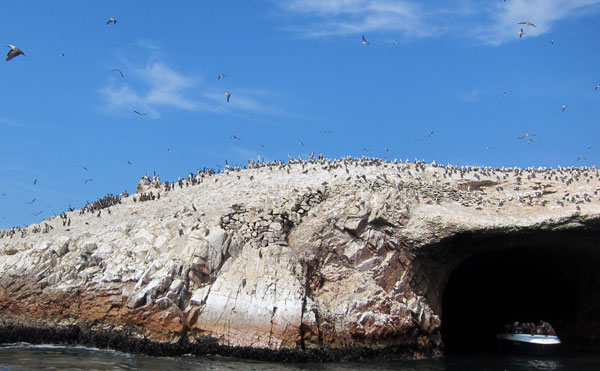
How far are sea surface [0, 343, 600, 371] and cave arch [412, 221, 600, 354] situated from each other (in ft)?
12.7

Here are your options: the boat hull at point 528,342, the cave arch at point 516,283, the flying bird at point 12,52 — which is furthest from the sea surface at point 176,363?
the boat hull at point 528,342

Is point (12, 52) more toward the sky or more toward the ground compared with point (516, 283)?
more toward the sky

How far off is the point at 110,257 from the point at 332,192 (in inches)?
484

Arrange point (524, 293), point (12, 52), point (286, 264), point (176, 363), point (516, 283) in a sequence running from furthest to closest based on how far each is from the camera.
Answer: point (524, 293)
point (516, 283)
point (286, 264)
point (176, 363)
point (12, 52)

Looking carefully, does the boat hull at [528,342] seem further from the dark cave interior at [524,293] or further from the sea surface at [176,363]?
the sea surface at [176,363]

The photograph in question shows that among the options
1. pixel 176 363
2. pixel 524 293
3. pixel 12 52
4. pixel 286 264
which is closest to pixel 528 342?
pixel 524 293

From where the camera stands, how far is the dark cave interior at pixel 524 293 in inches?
1273

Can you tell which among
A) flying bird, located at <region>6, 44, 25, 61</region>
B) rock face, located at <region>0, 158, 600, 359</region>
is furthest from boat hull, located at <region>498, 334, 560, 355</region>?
flying bird, located at <region>6, 44, 25, 61</region>

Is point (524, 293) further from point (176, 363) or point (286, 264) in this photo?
point (176, 363)

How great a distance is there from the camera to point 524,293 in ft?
134

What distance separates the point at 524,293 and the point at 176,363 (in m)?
28.4

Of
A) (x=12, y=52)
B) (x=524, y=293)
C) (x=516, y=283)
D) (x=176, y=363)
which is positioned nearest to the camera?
(x=12, y=52)

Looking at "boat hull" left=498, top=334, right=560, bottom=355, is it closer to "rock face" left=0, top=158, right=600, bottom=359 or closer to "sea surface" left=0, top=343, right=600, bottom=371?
"sea surface" left=0, top=343, right=600, bottom=371

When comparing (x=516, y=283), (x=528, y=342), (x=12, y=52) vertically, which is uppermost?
(x=12, y=52)
